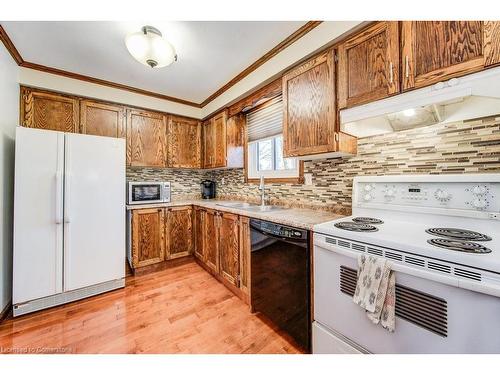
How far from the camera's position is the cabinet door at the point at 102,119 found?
97.8 inches

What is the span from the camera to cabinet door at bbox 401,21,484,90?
0.93m

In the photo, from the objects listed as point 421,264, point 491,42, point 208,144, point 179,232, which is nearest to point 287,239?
point 421,264

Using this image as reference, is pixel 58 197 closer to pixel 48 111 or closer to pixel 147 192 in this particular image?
pixel 147 192

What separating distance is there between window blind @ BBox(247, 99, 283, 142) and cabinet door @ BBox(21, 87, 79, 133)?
2.13 m

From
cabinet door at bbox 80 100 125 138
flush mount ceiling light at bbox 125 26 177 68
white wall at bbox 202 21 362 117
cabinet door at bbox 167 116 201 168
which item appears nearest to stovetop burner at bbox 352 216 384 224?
white wall at bbox 202 21 362 117

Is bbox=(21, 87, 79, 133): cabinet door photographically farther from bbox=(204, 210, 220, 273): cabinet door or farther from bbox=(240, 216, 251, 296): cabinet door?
bbox=(240, 216, 251, 296): cabinet door

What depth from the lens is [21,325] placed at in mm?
1652

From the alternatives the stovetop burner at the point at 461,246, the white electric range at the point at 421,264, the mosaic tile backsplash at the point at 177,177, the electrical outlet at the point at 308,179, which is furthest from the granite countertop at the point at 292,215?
the mosaic tile backsplash at the point at 177,177

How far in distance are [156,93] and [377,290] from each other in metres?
3.25

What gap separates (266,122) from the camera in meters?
2.54

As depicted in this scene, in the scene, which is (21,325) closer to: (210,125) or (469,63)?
(210,125)

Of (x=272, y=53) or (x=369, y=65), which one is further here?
(x=272, y=53)
